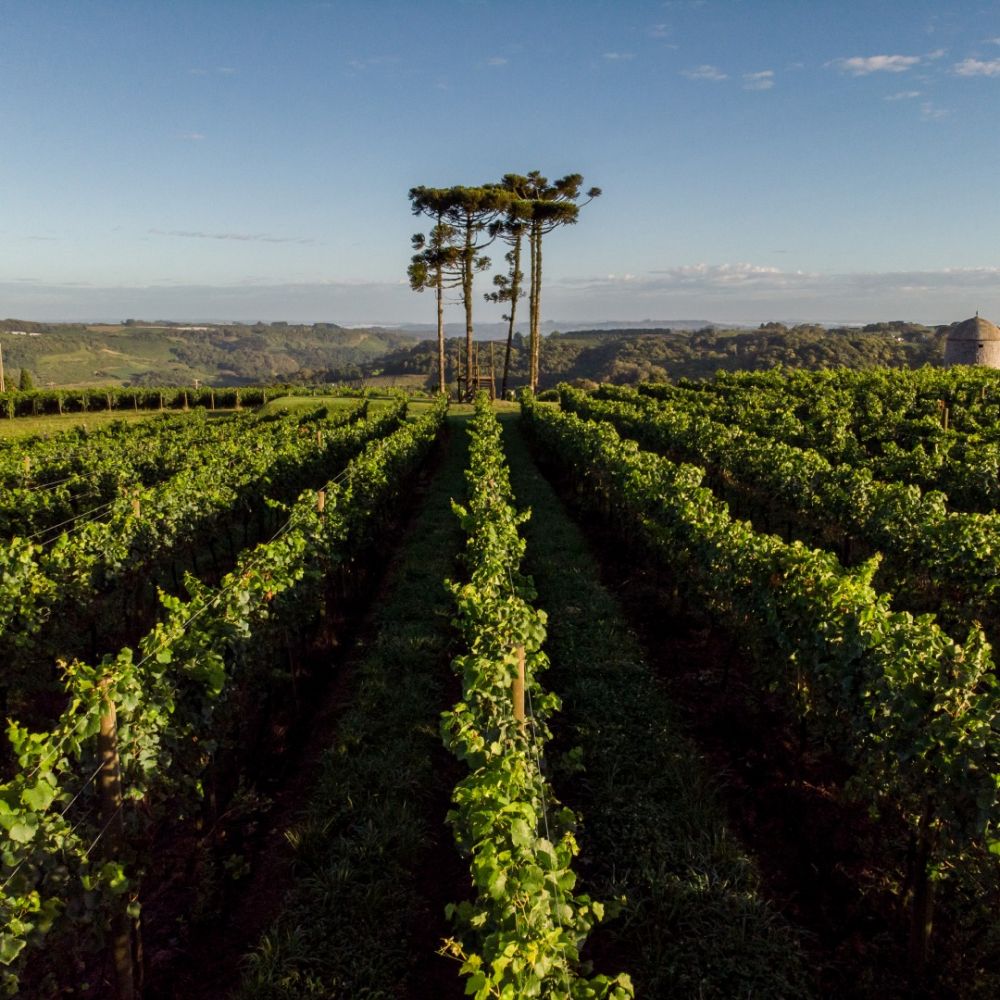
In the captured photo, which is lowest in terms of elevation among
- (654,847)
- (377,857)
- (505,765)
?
(377,857)

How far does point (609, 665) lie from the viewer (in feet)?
31.0

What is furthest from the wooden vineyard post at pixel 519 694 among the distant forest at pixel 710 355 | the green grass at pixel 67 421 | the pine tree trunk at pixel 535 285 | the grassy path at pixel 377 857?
the distant forest at pixel 710 355

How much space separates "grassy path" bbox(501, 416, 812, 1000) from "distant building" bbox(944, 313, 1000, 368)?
60.9 m

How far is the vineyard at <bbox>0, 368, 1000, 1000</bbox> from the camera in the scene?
475 cm

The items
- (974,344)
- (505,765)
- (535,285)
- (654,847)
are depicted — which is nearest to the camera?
(505,765)

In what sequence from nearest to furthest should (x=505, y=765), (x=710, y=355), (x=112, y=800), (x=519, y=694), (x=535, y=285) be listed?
(x=505, y=765)
(x=112, y=800)
(x=519, y=694)
(x=535, y=285)
(x=710, y=355)

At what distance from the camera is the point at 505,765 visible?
4707 millimetres

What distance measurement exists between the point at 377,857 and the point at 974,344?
66819 millimetres

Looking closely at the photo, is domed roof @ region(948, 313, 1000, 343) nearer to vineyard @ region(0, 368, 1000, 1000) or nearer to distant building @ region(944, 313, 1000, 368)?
distant building @ region(944, 313, 1000, 368)

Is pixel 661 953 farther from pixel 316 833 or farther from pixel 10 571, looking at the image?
pixel 10 571

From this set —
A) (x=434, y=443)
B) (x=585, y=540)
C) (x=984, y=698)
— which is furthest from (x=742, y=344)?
(x=984, y=698)

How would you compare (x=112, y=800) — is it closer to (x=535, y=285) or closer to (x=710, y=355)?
(x=535, y=285)

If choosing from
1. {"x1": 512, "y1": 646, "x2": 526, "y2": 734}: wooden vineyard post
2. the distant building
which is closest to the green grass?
{"x1": 512, "y1": 646, "x2": 526, "y2": 734}: wooden vineyard post

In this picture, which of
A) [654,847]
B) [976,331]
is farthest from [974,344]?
[654,847]
